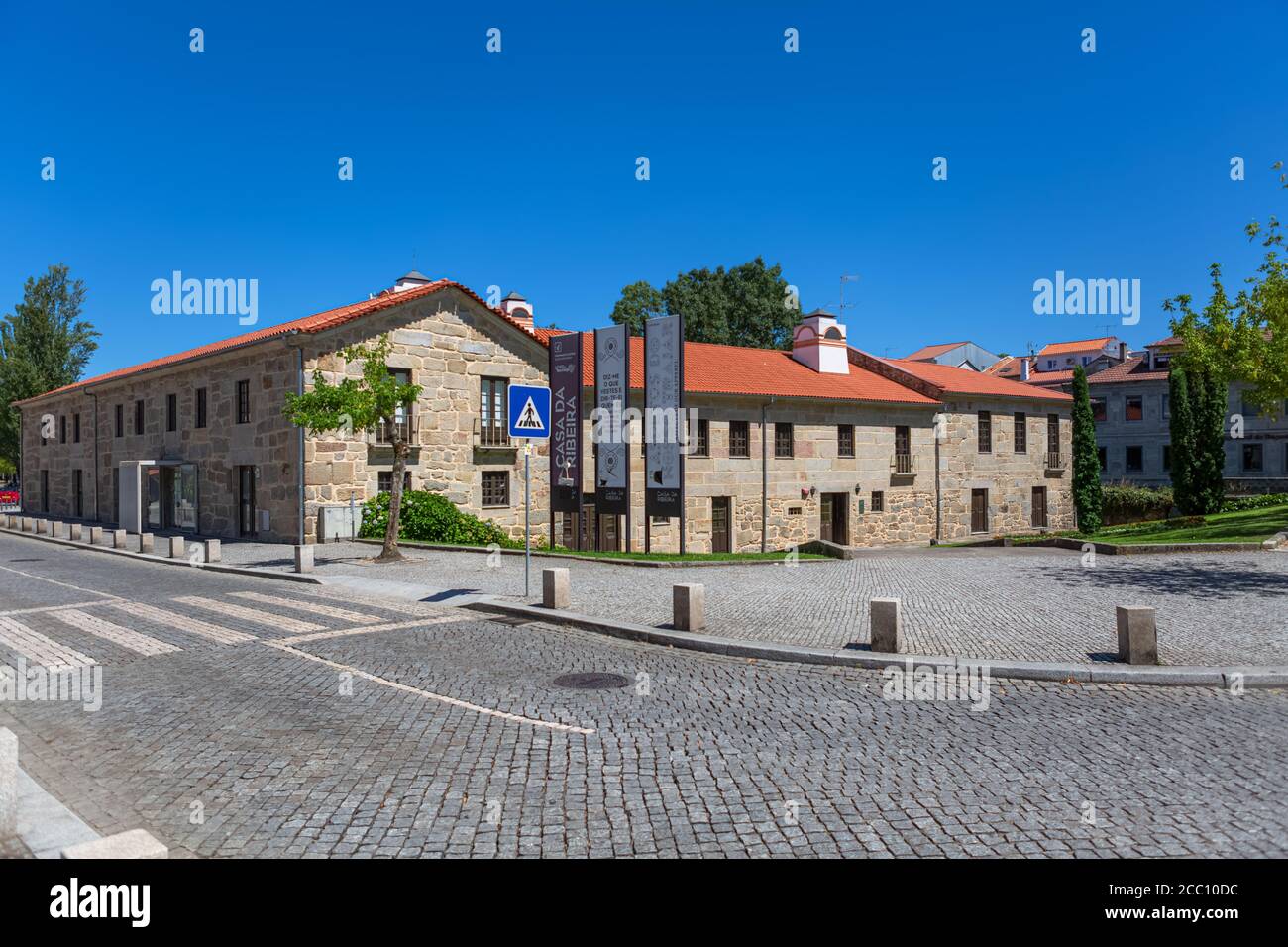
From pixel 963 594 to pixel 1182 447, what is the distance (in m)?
30.6

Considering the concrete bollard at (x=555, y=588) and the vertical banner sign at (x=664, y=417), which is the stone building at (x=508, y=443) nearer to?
the vertical banner sign at (x=664, y=417)

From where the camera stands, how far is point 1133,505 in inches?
1698

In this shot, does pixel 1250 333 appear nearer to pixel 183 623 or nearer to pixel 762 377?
pixel 762 377

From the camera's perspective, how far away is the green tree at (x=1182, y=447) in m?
37.2

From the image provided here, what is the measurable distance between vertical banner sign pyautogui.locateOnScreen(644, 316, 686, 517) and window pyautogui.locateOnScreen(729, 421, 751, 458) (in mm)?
9563

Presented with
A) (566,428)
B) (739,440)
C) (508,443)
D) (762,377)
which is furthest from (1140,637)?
(762,377)

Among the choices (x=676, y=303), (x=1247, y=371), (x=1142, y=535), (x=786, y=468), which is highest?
(x=676, y=303)
